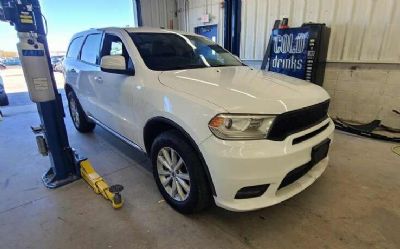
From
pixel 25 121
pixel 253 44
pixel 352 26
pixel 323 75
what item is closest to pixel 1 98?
pixel 25 121

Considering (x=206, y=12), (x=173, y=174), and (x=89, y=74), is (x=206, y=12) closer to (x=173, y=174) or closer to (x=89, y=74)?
(x=89, y=74)

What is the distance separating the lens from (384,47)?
3.89 metres

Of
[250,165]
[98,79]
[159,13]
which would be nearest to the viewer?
[250,165]

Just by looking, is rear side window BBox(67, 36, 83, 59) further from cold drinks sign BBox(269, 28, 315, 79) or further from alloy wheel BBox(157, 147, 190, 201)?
cold drinks sign BBox(269, 28, 315, 79)

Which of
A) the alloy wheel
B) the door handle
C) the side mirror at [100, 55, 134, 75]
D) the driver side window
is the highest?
the driver side window

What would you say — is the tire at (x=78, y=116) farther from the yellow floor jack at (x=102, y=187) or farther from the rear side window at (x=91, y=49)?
the yellow floor jack at (x=102, y=187)

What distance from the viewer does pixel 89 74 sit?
304cm

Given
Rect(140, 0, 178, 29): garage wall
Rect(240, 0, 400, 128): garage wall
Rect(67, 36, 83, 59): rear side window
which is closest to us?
Rect(67, 36, 83, 59): rear side window

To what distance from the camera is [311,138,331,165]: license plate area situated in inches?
68.7

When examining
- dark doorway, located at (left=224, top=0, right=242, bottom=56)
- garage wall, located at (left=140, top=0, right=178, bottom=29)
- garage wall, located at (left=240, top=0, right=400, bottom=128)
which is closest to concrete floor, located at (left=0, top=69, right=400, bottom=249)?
garage wall, located at (left=240, top=0, right=400, bottom=128)

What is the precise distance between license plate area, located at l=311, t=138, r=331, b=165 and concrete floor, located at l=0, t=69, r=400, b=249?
1.64 ft

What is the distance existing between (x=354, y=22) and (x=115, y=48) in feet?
12.6

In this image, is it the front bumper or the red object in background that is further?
the red object in background

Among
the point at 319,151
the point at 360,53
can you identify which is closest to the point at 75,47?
the point at 319,151
